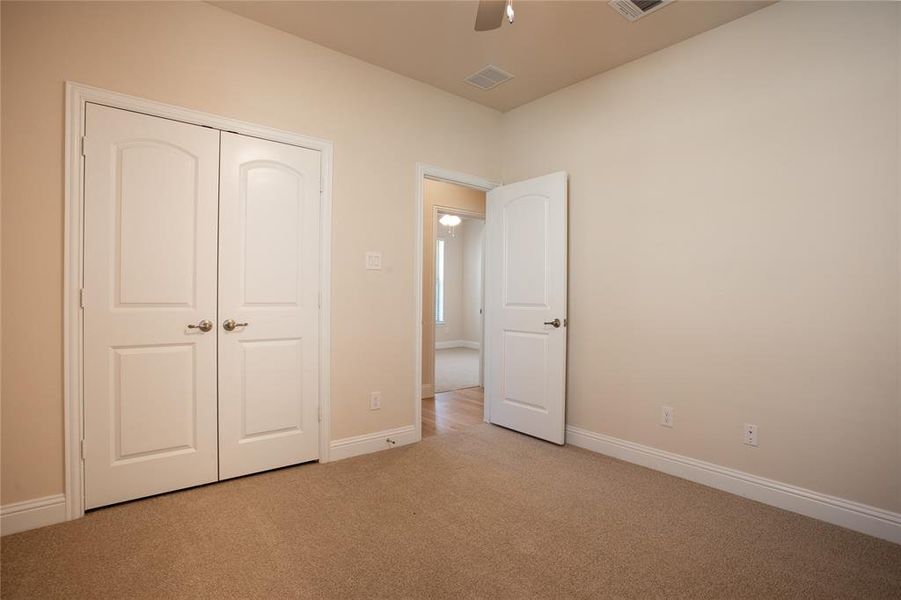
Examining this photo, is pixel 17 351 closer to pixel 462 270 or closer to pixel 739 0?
pixel 739 0

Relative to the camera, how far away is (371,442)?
3.33 metres

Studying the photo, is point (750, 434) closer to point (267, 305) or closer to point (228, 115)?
point (267, 305)

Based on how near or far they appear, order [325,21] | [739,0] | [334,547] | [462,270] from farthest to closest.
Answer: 1. [462,270]
2. [325,21]
3. [739,0]
4. [334,547]

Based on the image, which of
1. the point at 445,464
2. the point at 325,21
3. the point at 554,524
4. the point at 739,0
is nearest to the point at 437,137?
the point at 325,21

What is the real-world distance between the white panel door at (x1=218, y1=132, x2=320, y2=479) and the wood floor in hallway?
1.23 m

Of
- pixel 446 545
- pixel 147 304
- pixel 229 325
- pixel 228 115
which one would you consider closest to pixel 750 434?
pixel 446 545

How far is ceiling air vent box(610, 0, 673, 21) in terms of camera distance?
8.34ft

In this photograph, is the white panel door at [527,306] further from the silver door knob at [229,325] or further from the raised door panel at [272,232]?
the silver door knob at [229,325]

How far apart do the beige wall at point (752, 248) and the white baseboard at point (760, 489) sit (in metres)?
0.06

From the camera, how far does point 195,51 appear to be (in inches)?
102

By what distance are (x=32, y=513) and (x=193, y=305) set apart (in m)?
1.22

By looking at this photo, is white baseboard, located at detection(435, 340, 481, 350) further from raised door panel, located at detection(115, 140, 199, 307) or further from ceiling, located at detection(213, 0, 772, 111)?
raised door panel, located at detection(115, 140, 199, 307)

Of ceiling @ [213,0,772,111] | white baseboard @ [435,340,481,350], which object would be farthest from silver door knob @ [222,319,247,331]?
white baseboard @ [435,340,481,350]

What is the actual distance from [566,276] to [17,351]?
132 inches
